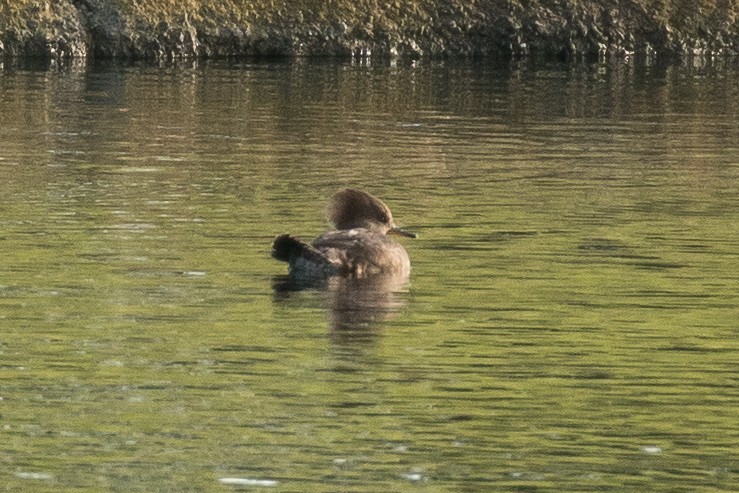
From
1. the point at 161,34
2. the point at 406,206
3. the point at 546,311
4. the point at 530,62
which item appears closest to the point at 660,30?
the point at 530,62

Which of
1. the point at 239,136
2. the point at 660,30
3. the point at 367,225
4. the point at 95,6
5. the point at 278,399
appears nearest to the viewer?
the point at 278,399

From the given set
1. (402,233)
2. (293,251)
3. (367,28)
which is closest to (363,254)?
(293,251)

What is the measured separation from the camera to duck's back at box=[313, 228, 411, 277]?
602 inches

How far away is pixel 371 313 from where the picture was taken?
1399 centimetres

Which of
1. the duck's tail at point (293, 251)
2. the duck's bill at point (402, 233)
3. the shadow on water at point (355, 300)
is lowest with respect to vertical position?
the shadow on water at point (355, 300)

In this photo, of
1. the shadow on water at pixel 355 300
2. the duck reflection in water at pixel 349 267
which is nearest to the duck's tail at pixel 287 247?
the duck reflection in water at pixel 349 267

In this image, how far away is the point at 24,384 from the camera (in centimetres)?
1149

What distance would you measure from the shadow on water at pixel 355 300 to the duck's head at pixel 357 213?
56.1 inches

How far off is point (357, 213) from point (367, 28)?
2210 centimetres

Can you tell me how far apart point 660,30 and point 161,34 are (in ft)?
28.3

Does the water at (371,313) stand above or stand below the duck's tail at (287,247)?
below

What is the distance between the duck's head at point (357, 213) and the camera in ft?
55.0

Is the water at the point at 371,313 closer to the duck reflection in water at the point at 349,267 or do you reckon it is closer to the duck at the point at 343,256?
the duck reflection in water at the point at 349,267

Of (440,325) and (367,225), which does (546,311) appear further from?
(367,225)
